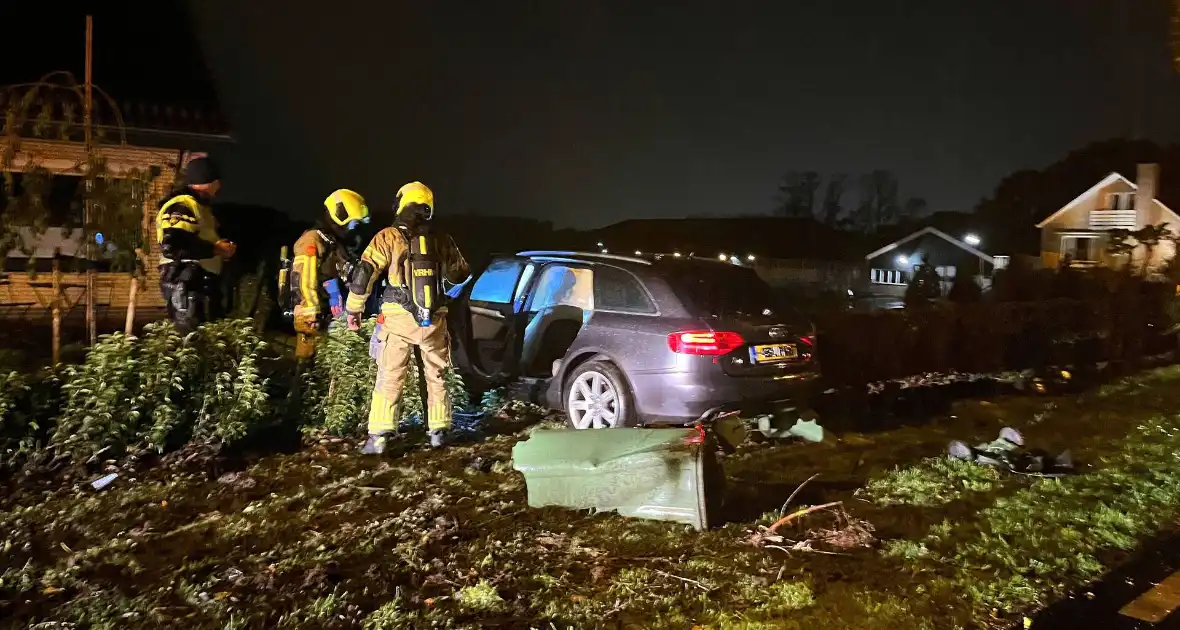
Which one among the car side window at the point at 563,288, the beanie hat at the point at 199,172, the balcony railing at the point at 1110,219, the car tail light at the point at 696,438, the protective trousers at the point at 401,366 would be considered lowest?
the car tail light at the point at 696,438

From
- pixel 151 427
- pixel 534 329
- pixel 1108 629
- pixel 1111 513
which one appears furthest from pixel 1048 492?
pixel 151 427

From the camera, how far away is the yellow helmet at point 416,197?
5969 mm

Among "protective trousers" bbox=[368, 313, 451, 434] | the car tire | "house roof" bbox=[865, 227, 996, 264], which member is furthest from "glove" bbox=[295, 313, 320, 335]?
"house roof" bbox=[865, 227, 996, 264]

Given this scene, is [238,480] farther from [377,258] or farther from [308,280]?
[308,280]

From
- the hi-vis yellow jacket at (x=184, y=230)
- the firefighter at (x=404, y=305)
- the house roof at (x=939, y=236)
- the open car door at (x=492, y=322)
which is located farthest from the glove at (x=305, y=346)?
the house roof at (x=939, y=236)

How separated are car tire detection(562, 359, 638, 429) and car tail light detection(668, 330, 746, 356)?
0.56 meters

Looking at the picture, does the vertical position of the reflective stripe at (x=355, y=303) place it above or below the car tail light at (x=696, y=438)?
above

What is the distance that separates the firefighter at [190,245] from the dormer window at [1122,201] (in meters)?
49.0

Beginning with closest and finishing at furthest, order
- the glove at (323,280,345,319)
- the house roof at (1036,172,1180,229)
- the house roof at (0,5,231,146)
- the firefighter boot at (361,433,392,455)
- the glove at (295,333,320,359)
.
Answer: the firefighter boot at (361,433,392,455) < the glove at (295,333,320,359) < the glove at (323,280,345,319) < the house roof at (0,5,231,146) < the house roof at (1036,172,1180,229)

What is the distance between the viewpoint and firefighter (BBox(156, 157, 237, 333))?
5891mm

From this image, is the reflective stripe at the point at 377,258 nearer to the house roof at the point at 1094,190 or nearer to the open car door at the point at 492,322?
the open car door at the point at 492,322

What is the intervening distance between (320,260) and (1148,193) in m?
44.9

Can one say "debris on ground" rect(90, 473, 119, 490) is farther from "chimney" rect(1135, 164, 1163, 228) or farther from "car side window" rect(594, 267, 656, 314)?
"chimney" rect(1135, 164, 1163, 228)

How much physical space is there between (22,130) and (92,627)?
388 centimetres
